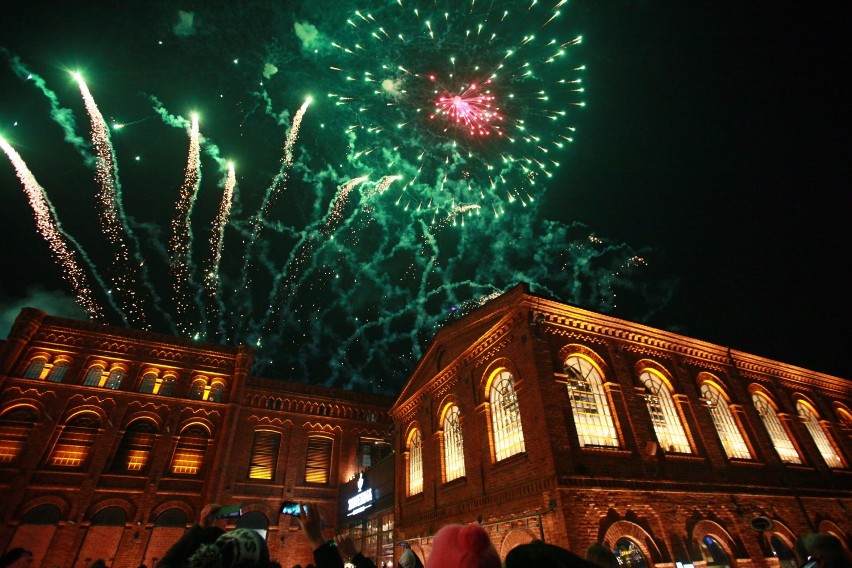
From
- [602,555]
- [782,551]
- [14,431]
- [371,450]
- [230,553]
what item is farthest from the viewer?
[371,450]

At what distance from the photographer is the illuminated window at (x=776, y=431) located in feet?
53.8

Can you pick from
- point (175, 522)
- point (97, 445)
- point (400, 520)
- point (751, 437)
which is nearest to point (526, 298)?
point (751, 437)

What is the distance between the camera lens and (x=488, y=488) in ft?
43.9

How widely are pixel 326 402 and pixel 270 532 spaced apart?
747cm

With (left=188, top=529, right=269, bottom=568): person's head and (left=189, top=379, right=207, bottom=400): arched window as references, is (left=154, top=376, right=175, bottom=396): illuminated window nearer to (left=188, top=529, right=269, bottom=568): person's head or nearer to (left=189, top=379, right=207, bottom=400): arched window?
(left=189, top=379, right=207, bottom=400): arched window

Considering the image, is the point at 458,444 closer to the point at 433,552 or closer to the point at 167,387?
the point at 433,552

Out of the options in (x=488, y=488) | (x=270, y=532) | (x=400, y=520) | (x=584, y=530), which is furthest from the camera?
(x=270, y=532)

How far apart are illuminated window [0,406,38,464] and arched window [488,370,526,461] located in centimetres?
2259

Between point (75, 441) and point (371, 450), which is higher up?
point (371, 450)

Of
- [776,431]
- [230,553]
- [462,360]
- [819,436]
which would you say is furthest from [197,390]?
[819,436]

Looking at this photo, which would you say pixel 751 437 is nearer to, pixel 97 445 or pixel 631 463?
pixel 631 463

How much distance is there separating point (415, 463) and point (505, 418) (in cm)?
730

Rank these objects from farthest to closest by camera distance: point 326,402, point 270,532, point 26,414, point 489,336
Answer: point 326,402 < point 270,532 < point 26,414 < point 489,336

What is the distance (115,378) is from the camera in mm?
23125
